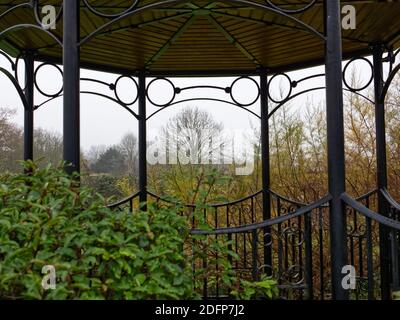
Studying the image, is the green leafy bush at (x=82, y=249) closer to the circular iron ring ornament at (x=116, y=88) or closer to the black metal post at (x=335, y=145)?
the black metal post at (x=335, y=145)

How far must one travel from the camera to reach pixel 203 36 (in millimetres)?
5758

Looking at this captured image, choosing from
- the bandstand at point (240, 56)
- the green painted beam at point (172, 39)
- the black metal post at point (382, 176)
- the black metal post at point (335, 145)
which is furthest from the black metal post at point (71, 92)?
the black metal post at point (382, 176)

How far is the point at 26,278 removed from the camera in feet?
7.19

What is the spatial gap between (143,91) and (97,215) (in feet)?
14.5

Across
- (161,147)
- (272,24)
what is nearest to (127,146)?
(161,147)

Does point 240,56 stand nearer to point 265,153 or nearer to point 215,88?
point 215,88

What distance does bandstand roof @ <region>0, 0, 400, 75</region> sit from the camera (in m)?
4.86

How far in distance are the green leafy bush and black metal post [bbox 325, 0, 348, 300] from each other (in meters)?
1.02

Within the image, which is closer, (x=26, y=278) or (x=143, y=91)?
(x=26, y=278)

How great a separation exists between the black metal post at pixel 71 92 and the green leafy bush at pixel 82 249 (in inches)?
18.3

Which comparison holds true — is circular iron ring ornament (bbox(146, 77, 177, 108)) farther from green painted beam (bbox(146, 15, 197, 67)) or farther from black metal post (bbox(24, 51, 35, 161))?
black metal post (bbox(24, 51, 35, 161))

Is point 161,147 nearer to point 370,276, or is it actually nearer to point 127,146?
point 127,146

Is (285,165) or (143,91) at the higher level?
(143,91)

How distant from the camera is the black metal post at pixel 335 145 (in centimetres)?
289
